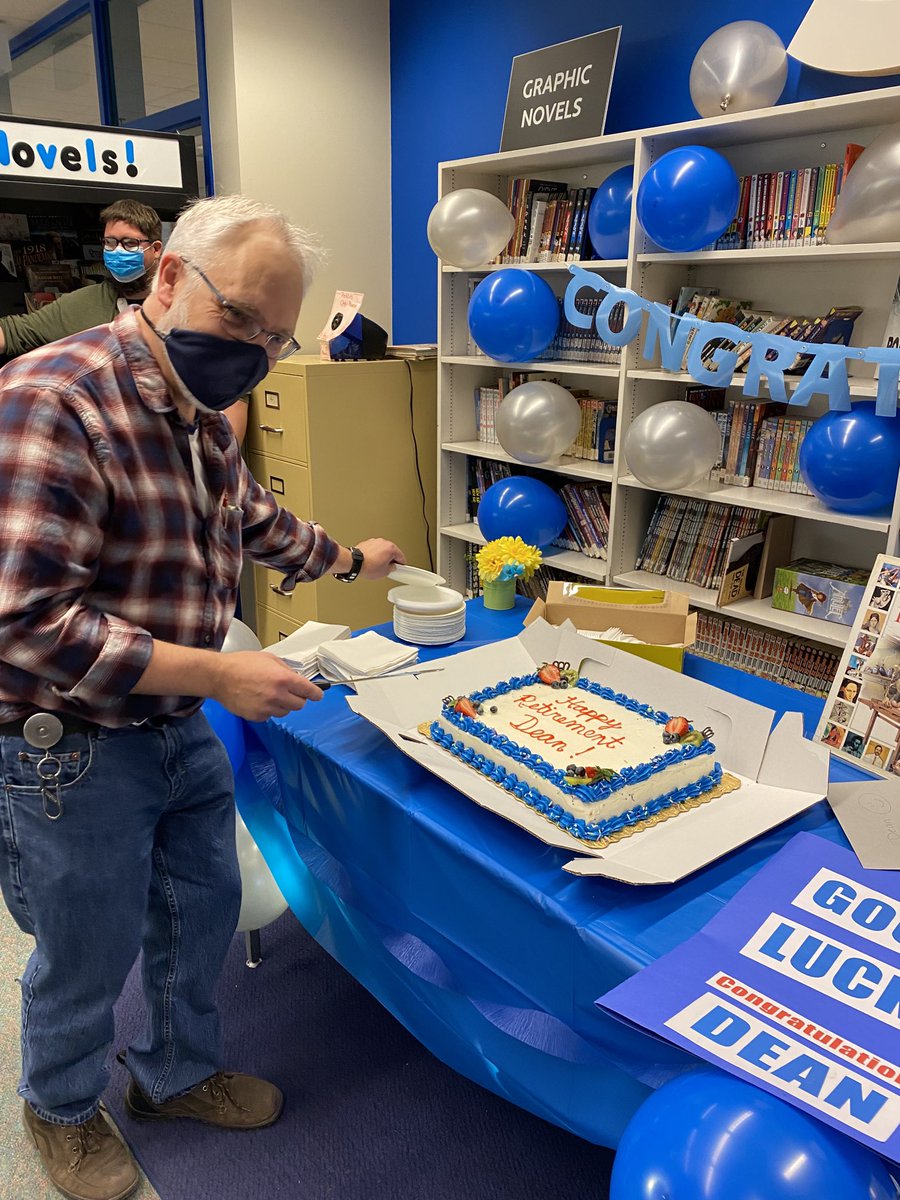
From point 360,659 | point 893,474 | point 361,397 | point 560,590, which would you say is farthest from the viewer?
point 361,397

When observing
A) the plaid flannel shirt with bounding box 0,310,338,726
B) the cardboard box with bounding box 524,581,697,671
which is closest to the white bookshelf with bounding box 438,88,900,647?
the cardboard box with bounding box 524,581,697,671

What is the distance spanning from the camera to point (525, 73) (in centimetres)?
293

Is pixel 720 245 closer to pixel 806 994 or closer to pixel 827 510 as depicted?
pixel 827 510

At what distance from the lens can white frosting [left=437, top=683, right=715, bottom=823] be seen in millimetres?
1115

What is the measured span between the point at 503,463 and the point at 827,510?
4.57 ft

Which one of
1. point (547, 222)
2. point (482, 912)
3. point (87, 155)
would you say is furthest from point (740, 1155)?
point (87, 155)

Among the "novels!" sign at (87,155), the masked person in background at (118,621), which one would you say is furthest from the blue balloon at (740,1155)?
the "novels!" sign at (87,155)

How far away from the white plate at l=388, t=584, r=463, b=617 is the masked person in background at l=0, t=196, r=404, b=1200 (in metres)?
0.44

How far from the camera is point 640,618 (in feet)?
5.36

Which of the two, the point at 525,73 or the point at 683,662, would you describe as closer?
the point at 683,662

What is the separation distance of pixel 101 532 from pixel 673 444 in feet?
5.56

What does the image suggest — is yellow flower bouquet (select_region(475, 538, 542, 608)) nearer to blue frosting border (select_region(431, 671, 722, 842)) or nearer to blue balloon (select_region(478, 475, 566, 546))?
blue frosting border (select_region(431, 671, 722, 842))

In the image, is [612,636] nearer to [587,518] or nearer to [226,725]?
[226,725]

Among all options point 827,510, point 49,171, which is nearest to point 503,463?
point 827,510
